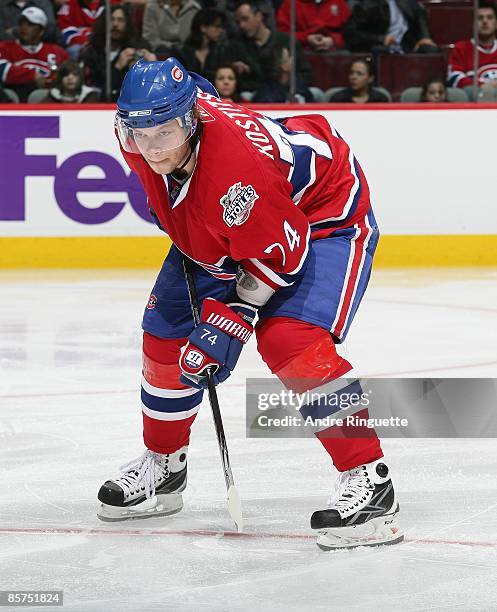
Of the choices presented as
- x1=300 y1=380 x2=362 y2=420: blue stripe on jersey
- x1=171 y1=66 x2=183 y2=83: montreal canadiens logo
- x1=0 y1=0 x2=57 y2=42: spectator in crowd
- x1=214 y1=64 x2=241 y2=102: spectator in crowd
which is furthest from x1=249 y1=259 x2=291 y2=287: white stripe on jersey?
x1=0 y1=0 x2=57 y2=42: spectator in crowd

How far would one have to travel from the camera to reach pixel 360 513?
2816 mm

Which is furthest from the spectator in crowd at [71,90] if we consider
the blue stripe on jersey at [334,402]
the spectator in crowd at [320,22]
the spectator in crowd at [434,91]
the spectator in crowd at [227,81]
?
the blue stripe on jersey at [334,402]

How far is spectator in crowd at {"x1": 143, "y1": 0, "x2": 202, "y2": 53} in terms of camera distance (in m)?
7.74

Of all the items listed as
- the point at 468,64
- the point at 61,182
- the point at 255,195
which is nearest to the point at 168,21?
the point at 61,182

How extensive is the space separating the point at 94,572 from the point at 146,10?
18.4 ft

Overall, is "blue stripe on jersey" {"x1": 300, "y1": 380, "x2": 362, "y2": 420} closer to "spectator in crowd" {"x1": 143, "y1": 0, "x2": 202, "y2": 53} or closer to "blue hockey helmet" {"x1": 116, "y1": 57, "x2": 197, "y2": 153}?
"blue hockey helmet" {"x1": 116, "y1": 57, "x2": 197, "y2": 153}

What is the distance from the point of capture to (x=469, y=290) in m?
6.52

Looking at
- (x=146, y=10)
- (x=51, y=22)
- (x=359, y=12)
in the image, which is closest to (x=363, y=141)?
(x=359, y=12)

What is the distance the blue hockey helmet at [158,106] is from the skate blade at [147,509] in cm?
86

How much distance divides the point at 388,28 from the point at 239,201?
18.7 feet

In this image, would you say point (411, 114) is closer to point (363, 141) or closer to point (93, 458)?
point (363, 141)

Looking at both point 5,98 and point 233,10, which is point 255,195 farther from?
point 233,10

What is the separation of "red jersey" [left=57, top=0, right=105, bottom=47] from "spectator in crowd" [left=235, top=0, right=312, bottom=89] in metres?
0.81

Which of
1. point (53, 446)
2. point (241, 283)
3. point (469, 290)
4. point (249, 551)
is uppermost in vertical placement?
point (241, 283)
